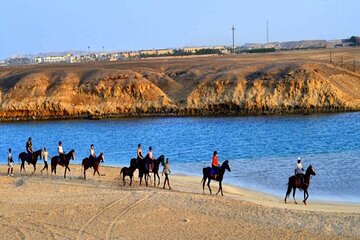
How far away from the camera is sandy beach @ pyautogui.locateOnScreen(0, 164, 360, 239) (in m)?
20.1

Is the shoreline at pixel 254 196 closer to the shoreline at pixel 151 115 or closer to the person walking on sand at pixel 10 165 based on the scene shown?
the person walking on sand at pixel 10 165

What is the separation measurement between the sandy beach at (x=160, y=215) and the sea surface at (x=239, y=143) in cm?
371

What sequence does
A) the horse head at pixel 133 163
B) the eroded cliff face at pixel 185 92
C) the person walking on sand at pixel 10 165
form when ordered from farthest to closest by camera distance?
the eroded cliff face at pixel 185 92 → the person walking on sand at pixel 10 165 → the horse head at pixel 133 163

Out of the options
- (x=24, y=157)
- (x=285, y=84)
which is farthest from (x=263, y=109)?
(x=24, y=157)

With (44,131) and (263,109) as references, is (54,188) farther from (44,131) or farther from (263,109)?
(263,109)

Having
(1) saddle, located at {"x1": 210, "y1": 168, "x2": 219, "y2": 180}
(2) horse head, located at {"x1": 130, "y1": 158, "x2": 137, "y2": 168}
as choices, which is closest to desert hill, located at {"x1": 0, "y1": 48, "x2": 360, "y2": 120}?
(2) horse head, located at {"x1": 130, "y1": 158, "x2": 137, "y2": 168}

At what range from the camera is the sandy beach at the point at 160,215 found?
66.1 ft

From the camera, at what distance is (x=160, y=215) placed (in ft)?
74.0

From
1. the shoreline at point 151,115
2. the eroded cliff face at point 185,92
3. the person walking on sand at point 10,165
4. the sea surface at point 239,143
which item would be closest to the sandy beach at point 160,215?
the person walking on sand at point 10,165

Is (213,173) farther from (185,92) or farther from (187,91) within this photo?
(187,91)

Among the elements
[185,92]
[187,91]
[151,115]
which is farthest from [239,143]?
[187,91]

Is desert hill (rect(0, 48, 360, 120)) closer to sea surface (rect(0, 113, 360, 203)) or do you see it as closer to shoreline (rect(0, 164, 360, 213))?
sea surface (rect(0, 113, 360, 203))

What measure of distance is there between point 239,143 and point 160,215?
2494 cm

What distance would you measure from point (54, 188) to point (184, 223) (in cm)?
939
